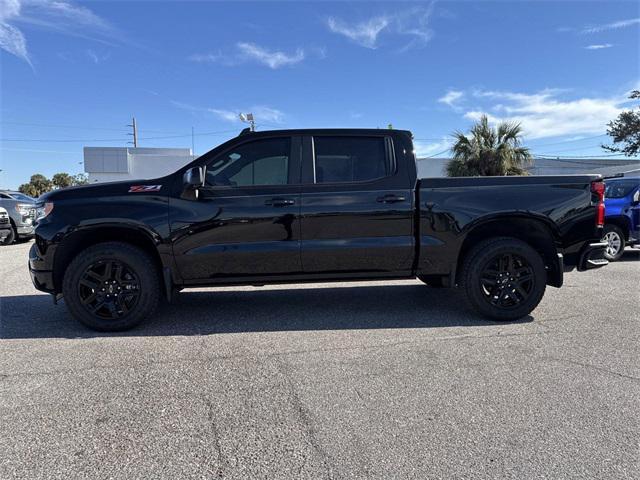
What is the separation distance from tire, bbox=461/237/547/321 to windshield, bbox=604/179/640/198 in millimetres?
5973

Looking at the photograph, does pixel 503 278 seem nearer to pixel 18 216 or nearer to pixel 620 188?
pixel 620 188

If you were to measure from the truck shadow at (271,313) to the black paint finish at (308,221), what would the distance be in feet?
1.58

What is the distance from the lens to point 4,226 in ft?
40.0

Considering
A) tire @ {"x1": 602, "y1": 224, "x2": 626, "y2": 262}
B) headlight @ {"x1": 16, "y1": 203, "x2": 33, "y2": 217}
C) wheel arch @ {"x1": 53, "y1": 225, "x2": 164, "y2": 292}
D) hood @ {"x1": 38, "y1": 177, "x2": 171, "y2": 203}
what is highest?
hood @ {"x1": 38, "y1": 177, "x2": 171, "y2": 203}

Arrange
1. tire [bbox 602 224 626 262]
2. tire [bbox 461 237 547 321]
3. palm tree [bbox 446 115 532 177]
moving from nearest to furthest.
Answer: tire [bbox 461 237 547 321] < tire [bbox 602 224 626 262] < palm tree [bbox 446 115 532 177]

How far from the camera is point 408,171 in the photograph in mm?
4785

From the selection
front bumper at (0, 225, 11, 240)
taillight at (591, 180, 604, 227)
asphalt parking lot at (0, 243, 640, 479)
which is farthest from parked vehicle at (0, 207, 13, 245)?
taillight at (591, 180, 604, 227)

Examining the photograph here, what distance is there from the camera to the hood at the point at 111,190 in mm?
4492

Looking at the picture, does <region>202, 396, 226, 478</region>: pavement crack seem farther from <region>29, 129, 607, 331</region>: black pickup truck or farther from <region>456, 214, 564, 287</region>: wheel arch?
<region>456, 214, 564, 287</region>: wheel arch

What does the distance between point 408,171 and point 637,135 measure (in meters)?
30.9

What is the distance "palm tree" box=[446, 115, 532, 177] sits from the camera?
21578 millimetres

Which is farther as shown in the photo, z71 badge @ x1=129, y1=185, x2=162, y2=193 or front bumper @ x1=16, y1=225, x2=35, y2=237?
front bumper @ x1=16, y1=225, x2=35, y2=237

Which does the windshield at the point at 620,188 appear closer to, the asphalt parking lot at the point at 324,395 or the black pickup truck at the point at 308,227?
the asphalt parking lot at the point at 324,395

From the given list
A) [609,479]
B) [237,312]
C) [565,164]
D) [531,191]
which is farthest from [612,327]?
[565,164]
